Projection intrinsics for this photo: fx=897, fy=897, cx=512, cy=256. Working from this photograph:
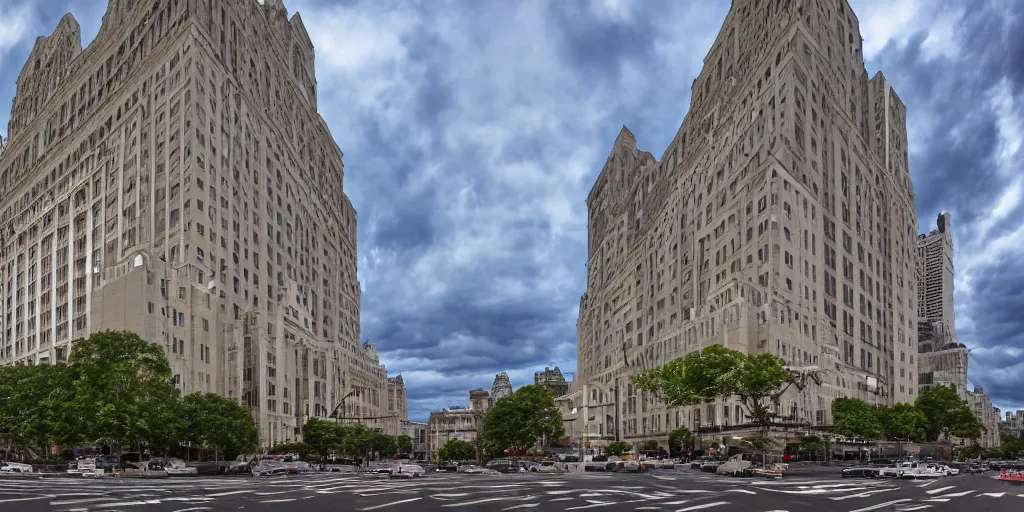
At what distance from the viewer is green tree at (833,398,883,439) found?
112 meters

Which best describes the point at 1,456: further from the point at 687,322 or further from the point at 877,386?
the point at 877,386

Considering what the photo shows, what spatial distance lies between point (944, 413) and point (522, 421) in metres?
61.5

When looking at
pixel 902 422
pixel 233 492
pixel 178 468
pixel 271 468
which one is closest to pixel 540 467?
pixel 271 468

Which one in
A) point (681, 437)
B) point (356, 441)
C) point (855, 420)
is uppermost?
point (855, 420)

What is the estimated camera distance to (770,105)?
135 meters

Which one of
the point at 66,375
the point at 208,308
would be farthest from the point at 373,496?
the point at 208,308

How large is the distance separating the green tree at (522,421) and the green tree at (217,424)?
3156 centimetres

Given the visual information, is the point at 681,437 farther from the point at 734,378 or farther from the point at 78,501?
the point at 78,501

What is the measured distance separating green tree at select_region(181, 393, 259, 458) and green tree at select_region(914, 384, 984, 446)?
3588 inches

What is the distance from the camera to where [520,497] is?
150ft

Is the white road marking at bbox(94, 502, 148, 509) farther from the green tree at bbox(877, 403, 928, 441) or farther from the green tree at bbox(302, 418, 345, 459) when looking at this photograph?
the green tree at bbox(877, 403, 928, 441)

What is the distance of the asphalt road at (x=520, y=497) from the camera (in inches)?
1560

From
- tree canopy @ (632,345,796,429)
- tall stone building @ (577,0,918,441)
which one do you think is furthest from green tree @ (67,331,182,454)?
tall stone building @ (577,0,918,441)

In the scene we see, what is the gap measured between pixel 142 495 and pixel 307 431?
95.1m
